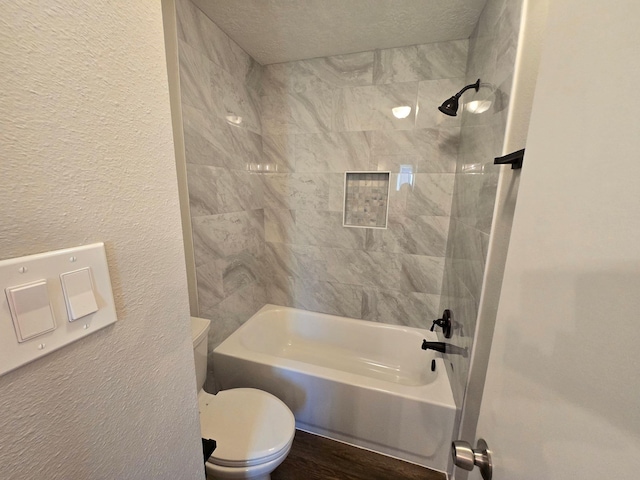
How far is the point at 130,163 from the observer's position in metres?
0.37

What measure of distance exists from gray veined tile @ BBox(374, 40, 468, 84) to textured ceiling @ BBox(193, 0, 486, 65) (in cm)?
4

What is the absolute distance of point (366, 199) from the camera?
1913mm

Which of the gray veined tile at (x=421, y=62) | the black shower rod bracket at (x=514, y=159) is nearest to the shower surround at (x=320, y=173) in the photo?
the gray veined tile at (x=421, y=62)

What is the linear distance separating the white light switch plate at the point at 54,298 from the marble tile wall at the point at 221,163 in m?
1.13

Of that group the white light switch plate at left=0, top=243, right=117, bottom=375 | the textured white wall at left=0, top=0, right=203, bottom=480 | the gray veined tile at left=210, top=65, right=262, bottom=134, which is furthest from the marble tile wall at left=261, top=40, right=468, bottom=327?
the white light switch plate at left=0, top=243, right=117, bottom=375

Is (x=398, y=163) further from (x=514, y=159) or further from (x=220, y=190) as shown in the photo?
(x=220, y=190)

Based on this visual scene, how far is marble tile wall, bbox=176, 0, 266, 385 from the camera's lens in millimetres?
1340

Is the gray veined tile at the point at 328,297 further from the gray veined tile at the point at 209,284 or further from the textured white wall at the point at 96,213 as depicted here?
the textured white wall at the point at 96,213

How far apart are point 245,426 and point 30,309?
1.15 m

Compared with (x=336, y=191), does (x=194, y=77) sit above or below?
above

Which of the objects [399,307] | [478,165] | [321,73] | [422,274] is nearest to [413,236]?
[422,274]

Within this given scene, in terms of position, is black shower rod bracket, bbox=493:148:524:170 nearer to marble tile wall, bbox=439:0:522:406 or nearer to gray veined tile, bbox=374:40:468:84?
marble tile wall, bbox=439:0:522:406

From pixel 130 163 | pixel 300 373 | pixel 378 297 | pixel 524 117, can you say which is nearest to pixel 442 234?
pixel 378 297

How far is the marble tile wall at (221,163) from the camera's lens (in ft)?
4.40
